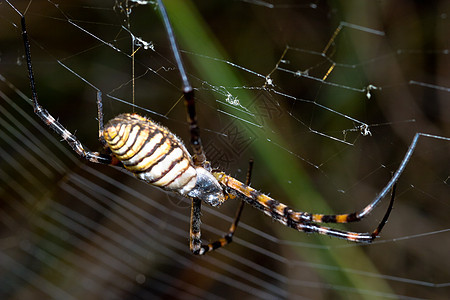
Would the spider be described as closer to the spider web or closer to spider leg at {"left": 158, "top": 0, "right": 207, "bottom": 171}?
spider leg at {"left": 158, "top": 0, "right": 207, "bottom": 171}

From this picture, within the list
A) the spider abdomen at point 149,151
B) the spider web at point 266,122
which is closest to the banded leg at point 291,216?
the spider web at point 266,122

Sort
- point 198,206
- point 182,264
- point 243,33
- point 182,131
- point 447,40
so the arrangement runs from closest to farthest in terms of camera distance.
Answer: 1. point 198,206
2. point 447,40
3. point 243,33
4. point 182,131
5. point 182,264

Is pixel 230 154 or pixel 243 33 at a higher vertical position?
pixel 243 33

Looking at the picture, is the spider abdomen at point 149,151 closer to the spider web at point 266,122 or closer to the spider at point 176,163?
the spider at point 176,163

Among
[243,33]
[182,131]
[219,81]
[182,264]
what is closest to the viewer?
[219,81]

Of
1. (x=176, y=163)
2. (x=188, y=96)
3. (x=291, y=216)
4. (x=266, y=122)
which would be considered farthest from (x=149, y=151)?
(x=266, y=122)

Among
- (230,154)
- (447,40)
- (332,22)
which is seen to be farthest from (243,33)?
(447,40)

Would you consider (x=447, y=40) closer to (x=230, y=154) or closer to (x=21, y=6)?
(x=230, y=154)
